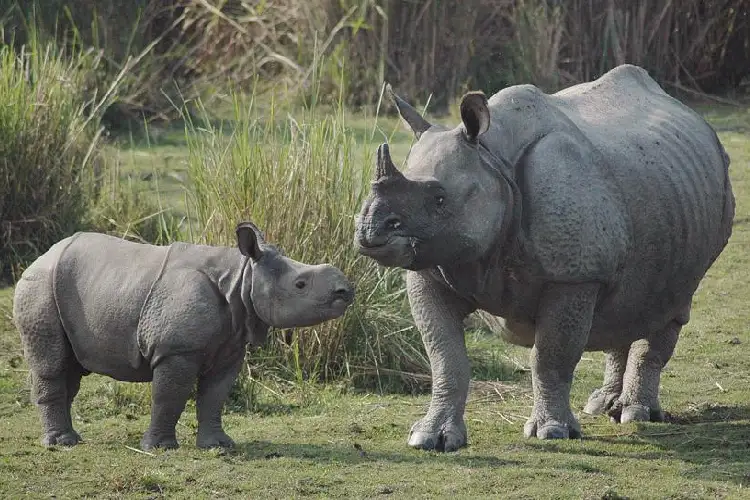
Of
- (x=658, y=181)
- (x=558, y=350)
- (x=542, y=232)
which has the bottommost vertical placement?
(x=558, y=350)

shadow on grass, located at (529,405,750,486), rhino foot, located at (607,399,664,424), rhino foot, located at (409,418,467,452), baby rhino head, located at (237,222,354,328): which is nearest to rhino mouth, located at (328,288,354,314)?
baby rhino head, located at (237,222,354,328)

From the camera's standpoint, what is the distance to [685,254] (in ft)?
24.1

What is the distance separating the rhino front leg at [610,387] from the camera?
312 inches

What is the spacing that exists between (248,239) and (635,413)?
2.23 m

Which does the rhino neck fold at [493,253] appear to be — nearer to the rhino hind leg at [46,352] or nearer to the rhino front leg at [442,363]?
the rhino front leg at [442,363]

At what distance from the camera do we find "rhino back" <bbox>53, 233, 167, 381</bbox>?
21.6ft

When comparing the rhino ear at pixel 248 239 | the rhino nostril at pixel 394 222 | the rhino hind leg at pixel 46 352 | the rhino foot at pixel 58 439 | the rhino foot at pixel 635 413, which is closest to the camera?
the rhino nostril at pixel 394 222

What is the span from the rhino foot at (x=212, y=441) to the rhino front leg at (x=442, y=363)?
790mm

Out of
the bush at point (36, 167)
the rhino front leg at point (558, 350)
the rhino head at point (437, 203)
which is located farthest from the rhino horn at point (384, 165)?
the bush at point (36, 167)

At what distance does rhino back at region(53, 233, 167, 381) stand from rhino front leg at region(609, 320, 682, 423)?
2356 millimetres

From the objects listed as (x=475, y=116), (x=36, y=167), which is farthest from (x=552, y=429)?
(x=36, y=167)

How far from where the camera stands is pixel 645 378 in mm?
7668

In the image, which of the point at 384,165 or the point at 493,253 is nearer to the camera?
the point at 384,165

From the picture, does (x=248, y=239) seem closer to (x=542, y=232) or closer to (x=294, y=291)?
(x=294, y=291)
